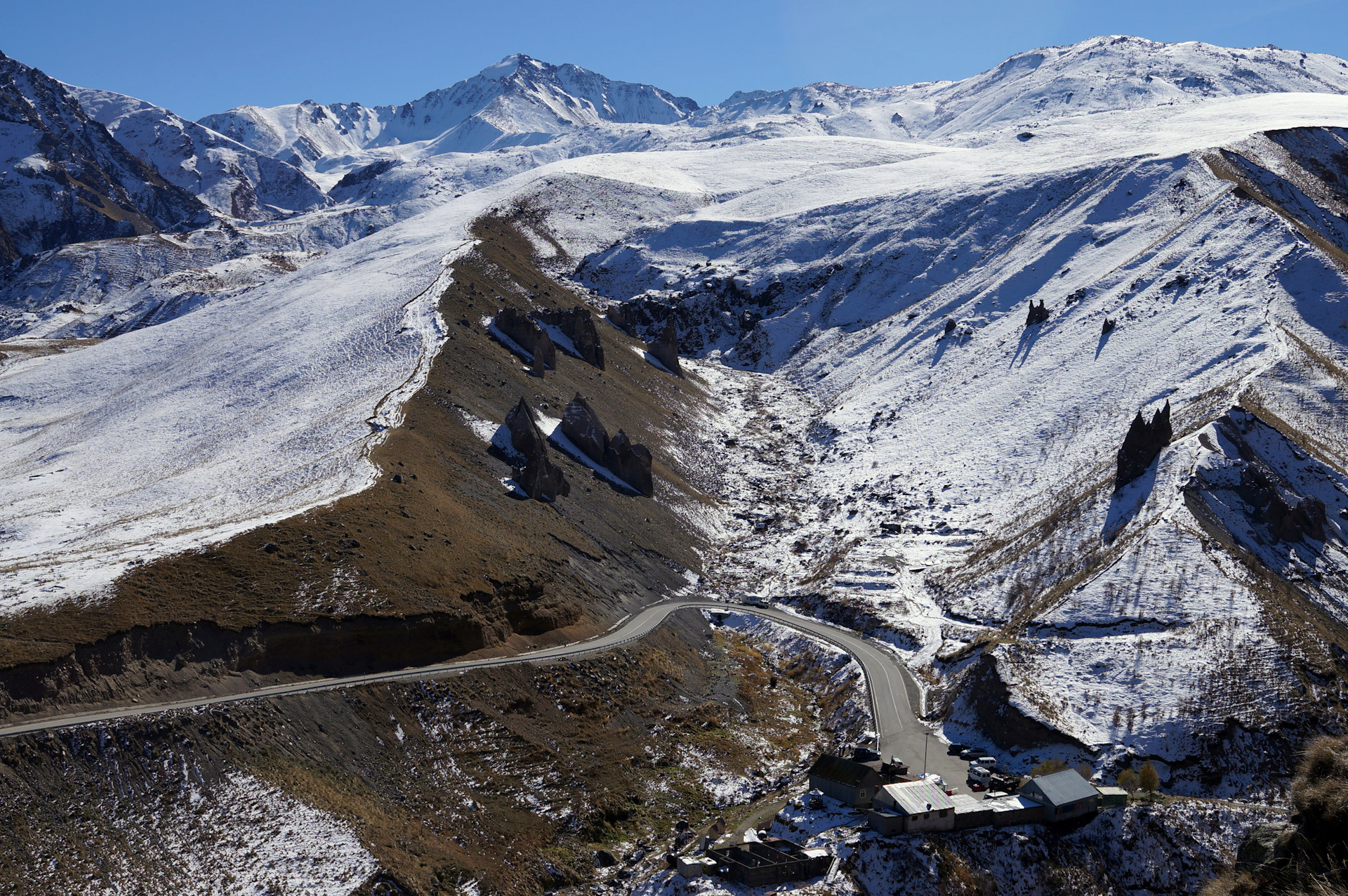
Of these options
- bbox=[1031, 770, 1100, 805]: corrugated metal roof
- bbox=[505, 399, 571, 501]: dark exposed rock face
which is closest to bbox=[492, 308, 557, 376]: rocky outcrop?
bbox=[505, 399, 571, 501]: dark exposed rock face

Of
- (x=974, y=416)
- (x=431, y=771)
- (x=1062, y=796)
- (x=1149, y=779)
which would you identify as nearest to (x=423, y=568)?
(x=431, y=771)

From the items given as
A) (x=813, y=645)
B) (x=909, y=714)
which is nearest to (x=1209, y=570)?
(x=909, y=714)

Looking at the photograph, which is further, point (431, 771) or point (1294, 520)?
point (1294, 520)

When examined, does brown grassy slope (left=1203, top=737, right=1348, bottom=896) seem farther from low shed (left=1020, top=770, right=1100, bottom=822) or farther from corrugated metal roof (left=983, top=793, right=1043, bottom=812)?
corrugated metal roof (left=983, top=793, right=1043, bottom=812)

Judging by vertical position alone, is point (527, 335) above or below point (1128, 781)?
above

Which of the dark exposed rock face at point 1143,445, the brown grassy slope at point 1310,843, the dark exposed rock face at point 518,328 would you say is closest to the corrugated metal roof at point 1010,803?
the brown grassy slope at point 1310,843

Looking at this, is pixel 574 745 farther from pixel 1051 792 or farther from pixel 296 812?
pixel 1051 792

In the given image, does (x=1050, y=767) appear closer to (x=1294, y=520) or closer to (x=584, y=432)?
(x=1294, y=520)
